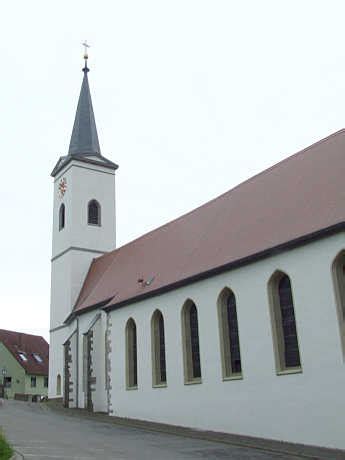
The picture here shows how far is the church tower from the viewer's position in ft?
103

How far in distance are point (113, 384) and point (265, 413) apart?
9458mm

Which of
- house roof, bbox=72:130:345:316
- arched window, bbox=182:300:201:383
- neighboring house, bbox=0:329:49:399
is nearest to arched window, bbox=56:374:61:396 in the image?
house roof, bbox=72:130:345:316

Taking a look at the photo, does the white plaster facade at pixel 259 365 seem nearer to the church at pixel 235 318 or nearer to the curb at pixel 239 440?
the church at pixel 235 318

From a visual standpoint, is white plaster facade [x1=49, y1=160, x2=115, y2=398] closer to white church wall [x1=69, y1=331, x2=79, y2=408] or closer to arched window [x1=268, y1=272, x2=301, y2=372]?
white church wall [x1=69, y1=331, x2=79, y2=408]

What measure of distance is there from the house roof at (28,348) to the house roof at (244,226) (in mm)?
26597

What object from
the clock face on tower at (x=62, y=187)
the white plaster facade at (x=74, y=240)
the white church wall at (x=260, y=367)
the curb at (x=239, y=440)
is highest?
the clock face on tower at (x=62, y=187)

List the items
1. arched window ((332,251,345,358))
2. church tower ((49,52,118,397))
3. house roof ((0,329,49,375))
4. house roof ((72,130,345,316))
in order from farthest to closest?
house roof ((0,329,49,375)) → church tower ((49,52,118,397)) → house roof ((72,130,345,316)) → arched window ((332,251,345,358))

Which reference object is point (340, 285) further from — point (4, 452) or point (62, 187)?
point (62, 187)

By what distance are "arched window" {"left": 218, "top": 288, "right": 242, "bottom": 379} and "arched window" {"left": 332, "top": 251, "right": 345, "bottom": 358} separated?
4.13 metres

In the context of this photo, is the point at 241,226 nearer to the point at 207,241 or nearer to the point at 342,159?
the point at 207,241

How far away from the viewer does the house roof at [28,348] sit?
50.7 m

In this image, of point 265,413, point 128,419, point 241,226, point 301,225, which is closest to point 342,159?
point 301,225

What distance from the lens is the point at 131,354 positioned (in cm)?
2280

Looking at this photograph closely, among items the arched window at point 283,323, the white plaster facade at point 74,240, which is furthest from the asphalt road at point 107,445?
the white plaster facade at point 74,240
